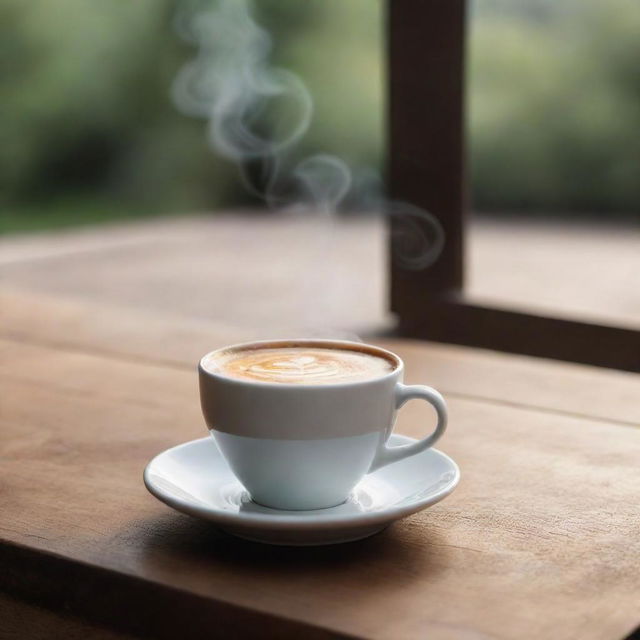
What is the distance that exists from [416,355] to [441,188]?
0.41 meters

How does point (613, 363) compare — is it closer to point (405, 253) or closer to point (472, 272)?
point (405, 253)

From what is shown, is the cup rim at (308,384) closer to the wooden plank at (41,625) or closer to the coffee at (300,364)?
the coffee at (300,364)

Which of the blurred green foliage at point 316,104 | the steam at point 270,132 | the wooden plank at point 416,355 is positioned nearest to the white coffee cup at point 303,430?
the wooden plank at point 416,355

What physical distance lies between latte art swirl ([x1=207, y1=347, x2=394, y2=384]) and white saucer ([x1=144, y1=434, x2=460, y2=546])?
0.07 metres

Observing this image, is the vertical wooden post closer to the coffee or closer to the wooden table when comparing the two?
the wooden table

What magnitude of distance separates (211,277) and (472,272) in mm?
709

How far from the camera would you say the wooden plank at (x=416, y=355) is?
1.07 metres

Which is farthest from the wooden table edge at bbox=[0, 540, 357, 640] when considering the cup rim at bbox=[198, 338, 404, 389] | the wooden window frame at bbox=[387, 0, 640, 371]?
the wooden window frame at bbox=[387, 0, 640, 371]

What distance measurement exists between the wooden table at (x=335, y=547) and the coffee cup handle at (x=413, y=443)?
0.04 m

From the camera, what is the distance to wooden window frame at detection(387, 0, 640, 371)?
153 cm

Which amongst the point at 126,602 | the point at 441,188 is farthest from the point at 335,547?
the point at 441,188

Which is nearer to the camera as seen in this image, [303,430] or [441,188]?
[303,430]

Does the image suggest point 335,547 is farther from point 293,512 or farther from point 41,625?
point 41,625

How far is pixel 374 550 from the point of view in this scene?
0.66m
